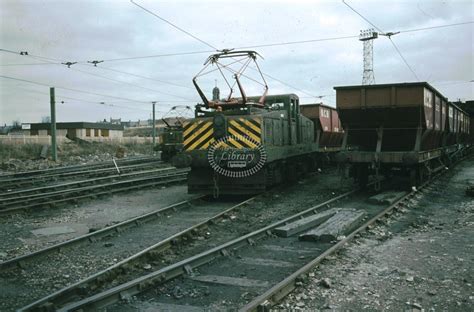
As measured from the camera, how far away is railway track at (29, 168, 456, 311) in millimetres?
4344

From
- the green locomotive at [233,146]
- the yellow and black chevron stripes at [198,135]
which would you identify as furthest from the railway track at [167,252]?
the yellow and black chevron stripes at [198,135]

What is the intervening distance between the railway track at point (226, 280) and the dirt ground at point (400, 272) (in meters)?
0.23

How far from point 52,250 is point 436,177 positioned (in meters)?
13.5

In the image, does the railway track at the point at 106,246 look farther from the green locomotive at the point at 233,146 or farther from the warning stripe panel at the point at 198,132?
the warning stripe panel at the point at 198,132

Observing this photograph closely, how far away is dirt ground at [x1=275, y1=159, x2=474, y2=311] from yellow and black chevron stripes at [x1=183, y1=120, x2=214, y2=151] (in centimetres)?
482

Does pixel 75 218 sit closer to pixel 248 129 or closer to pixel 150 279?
pixel 248 129

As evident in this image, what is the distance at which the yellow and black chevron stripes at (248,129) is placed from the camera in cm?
1047

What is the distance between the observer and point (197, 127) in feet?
36.0

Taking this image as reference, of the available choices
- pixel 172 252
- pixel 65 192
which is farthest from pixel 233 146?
pixel 65 192

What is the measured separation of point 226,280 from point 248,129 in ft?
19.2

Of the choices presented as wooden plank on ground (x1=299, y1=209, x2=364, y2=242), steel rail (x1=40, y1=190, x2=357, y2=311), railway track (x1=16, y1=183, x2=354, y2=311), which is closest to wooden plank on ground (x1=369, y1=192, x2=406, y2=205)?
wooden plank on ground (x1=299, y1=209, x2=364, y2=242)

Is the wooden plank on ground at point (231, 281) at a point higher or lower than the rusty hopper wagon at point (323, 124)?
lower

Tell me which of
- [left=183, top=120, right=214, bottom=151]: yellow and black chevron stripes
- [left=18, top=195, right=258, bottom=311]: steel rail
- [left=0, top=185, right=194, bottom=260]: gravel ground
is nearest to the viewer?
[left=18, top=195, right=258, bottom=311]: steel rail

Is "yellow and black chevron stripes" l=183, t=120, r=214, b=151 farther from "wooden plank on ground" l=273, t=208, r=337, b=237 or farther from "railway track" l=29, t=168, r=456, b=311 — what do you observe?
"railway track" l=29, t=168, r=456, b=311
